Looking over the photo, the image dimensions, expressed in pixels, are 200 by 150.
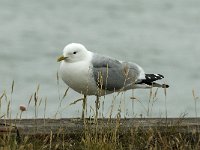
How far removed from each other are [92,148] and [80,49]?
8.39ft

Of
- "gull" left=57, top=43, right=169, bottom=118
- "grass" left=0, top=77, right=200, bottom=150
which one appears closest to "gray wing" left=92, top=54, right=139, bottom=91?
"gull" left=57, top=43, right=169, bottom=118

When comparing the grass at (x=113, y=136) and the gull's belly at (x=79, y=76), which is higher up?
the gull's belly at (x=79, y=76)

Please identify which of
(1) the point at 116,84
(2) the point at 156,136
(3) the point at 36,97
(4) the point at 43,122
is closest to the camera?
(3) the point at 36,97

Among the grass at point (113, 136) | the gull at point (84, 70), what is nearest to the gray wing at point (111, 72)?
the gull at point (84, 70)

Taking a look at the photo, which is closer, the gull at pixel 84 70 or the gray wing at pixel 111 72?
the gull at pixel 84 70

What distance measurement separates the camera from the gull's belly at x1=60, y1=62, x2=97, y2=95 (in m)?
7.04

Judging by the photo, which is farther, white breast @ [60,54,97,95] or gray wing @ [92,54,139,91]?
gray wing @ [92,54,139,91]

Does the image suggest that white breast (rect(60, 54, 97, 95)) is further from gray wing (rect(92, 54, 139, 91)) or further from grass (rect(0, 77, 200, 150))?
grass (rect(0, 77, 200, 150))

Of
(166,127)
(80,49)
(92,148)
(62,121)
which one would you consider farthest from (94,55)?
(92,148)

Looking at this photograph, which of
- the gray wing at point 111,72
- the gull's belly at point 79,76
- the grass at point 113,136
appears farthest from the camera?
the gray wing at point 111,72

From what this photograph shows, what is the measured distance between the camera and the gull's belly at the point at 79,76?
7.04 metres

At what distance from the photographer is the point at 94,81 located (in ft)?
23.5

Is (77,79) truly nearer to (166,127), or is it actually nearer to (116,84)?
(116,84)

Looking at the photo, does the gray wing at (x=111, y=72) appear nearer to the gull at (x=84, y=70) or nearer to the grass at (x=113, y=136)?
the gull at (x=84, y=70)
